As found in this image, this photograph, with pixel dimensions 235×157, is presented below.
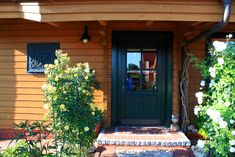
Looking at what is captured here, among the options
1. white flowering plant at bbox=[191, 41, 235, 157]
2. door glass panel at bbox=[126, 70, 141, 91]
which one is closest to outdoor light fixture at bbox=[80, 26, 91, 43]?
door glass panel at bbox=[126, 70, 141, 91]

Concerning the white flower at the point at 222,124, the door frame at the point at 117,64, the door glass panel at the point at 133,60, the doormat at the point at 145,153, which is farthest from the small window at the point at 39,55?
the white flower at the point at 222,124

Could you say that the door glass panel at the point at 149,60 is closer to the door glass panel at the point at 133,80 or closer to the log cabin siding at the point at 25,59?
the door glass panel at the point at 133,80

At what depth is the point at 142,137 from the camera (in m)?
4.73

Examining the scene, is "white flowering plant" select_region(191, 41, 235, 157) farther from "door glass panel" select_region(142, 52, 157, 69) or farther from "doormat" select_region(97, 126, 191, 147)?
"door glass panel" select_region(142, 52, 157, 69)

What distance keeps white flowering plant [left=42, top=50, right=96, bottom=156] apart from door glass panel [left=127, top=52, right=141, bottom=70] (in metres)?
1.92

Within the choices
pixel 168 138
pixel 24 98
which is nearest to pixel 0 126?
pixel 24 98

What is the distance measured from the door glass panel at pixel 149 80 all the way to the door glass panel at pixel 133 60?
234mm

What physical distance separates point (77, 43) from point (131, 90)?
1439 mm

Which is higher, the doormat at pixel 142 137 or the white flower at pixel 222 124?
the white flower at pixel 222 124

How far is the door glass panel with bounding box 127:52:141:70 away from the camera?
222 inches

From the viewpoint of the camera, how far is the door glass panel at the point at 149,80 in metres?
5.65

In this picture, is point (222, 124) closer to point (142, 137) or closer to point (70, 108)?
point (142, 137)

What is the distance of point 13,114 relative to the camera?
563 centimetres

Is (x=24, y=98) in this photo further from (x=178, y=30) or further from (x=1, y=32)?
(x=178, y=30)
